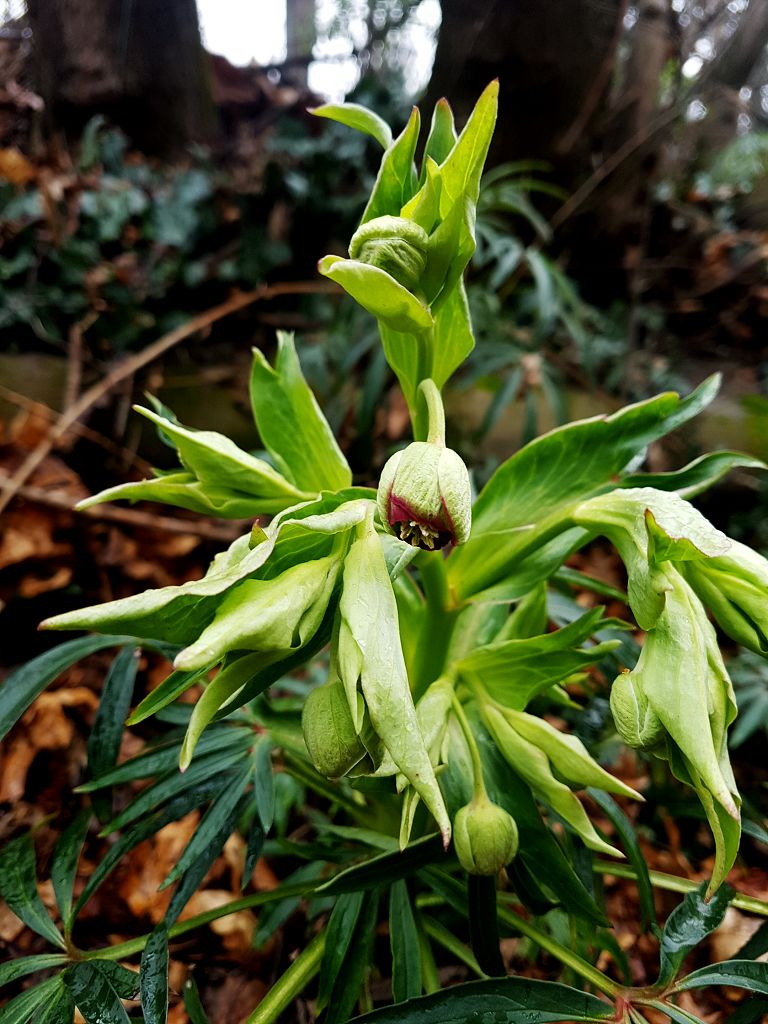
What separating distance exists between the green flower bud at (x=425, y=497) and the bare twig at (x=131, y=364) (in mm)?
931

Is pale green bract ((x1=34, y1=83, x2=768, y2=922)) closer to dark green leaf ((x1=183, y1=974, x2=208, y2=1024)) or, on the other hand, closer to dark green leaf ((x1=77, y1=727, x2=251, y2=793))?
dark green leaf ((x1=77, y1=727, x2=251, y2=793))

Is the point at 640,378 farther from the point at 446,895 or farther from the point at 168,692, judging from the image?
the point at 168,692

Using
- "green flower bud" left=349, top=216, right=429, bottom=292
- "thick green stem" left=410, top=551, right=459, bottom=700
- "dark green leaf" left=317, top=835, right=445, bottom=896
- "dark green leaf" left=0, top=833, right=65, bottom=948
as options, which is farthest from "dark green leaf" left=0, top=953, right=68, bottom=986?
"green flower bud" left=349, top=216, right=429, bottom=292

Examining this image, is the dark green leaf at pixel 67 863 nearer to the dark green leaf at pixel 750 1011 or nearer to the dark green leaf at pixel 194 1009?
the dark green leaf at pixel 194 1009

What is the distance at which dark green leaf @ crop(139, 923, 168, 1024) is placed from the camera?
0.44 metres

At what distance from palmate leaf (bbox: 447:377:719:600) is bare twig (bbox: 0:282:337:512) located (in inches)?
33.8

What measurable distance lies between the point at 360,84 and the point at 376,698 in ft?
6.19

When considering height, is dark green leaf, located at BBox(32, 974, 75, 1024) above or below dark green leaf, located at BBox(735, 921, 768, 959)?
above

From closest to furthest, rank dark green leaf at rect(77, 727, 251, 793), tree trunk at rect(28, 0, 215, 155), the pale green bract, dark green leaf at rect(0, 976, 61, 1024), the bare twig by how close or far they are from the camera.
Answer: the pale green bract → dark green leaf at rect(0, 976, 61, 1024) → dark green leaf at rect(77, 727, 251, 793) → the bare twig → tree trunk at rect(28, 0, 215, 155)

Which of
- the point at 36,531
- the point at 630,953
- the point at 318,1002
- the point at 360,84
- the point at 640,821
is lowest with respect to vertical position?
the point at 630,953

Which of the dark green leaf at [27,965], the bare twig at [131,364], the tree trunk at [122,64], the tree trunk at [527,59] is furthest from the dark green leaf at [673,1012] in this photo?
the tree trunk at [122,64]

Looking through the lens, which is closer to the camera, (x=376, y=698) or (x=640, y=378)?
(x=376, y=698)

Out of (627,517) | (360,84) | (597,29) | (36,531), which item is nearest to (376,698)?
(627,517)

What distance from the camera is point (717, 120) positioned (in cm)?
227
